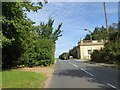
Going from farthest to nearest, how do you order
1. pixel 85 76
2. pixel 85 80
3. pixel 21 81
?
pixel 85 76
pixel 85 80
pixel 21 81

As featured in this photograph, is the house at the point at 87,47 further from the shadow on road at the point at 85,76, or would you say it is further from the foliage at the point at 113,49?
the shadow on road at the point at 85,76

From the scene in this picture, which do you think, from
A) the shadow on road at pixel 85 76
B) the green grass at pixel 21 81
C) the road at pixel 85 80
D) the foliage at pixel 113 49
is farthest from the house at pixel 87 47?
the green grass at pixel 21 81

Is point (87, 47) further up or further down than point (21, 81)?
further up

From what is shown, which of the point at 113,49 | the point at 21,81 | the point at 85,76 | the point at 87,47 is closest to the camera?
the point at 21,81

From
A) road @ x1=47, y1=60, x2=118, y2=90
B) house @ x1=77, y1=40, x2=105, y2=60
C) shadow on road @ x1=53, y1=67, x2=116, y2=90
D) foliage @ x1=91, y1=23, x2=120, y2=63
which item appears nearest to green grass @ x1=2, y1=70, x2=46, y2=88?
road @ x1=47, y1=60, x2=118, y2=90

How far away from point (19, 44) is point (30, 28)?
11.0 feet

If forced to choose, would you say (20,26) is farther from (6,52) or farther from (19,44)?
(6,52)

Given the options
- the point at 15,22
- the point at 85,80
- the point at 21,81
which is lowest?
the point at 85,80

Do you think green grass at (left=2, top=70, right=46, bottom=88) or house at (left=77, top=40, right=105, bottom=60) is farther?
house at (left=77, top=40, right=105, bottom=60)

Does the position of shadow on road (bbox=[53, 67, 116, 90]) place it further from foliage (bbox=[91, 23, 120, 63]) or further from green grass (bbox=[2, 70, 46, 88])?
foliage (bbox=[91, 23, 120, 63])

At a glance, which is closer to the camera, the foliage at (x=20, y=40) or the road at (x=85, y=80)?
the road at (x=85, y=80)

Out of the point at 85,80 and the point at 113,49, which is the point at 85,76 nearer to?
the point at 85,80

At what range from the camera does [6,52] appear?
33.2 meters

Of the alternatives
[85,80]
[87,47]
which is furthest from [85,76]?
[87,47]
